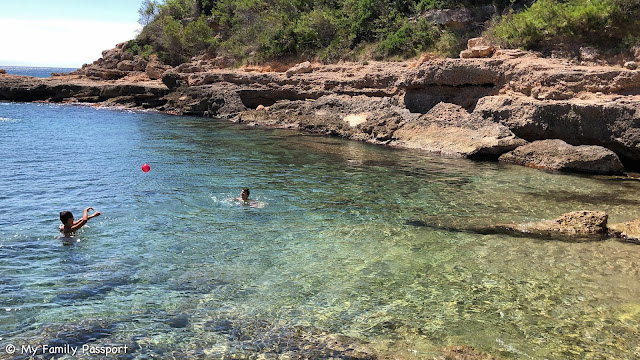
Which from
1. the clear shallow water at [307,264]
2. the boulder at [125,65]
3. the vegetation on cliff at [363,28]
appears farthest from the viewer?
the boulder at [125,65]

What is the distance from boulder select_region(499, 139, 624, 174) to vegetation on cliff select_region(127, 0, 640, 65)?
419cm

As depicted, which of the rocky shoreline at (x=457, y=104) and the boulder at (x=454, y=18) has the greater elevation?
the boulder at (x=454, y=18)


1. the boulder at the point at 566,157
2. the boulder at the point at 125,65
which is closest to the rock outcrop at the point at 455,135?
the boulder at the point at 566,157

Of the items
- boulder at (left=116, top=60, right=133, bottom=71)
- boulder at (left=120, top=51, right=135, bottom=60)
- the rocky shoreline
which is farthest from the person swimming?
boulder at (left=120, top=51, right=135, bottom=60)

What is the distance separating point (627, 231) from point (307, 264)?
571cm

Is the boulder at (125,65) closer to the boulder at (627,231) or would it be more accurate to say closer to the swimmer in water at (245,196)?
the swimmer in water at (245,196)

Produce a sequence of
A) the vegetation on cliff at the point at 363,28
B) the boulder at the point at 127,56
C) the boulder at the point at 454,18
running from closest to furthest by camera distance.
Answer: the vegetation on cliff at the point at 363,28, the boulder at the point at 454,18, the boulder at the point at 127,56

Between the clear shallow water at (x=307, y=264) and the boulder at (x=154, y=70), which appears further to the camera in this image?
the boulder at (x=154, y=70)

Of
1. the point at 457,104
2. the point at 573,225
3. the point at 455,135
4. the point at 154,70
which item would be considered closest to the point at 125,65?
the point at 154,70

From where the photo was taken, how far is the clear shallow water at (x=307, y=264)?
5125 mm

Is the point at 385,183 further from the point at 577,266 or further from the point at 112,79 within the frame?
the point at 112,79

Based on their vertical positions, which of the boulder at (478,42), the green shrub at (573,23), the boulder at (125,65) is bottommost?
the boulder at (125,65)

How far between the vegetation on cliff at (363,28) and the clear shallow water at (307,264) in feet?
20.7

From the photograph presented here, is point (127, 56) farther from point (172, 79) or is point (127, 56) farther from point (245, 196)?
point (245, 196)
